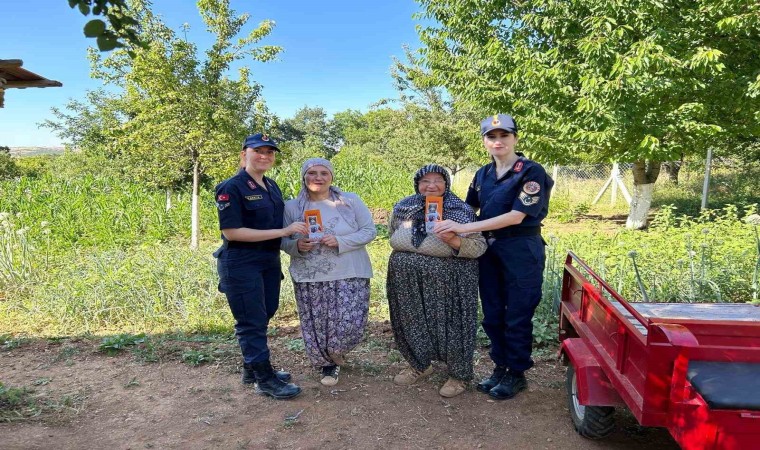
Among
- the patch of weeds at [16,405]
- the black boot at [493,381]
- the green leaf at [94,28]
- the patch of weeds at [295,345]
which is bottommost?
the patch of weeds at [16,405]

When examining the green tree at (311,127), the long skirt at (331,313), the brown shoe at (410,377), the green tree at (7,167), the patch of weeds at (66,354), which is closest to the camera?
the long skirt at (331,313)

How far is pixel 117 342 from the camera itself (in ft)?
13.6

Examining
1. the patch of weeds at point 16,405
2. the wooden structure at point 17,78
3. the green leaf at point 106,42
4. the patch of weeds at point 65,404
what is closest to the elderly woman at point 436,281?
the green leaf at point 106,42

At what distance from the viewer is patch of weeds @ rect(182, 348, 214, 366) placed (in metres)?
3.86

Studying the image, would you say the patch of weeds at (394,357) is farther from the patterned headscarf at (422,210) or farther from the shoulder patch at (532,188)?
the shoulder patch at (532,188)

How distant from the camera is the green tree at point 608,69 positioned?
6.83m

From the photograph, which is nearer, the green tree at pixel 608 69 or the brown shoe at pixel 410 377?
→ the brown shoe at pixel 410 377

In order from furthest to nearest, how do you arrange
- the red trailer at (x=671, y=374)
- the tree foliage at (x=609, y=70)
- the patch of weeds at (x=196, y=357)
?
the tree foliage at (x=609, y=70)
the patch of weeds at (x=196, y=357)
the red trailer at (x=671, y=374)

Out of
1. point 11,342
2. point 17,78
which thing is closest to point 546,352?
point 17,78

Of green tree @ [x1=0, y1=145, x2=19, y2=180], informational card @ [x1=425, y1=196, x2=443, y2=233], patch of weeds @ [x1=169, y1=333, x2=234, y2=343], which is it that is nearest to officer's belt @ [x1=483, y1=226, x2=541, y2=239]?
informational card @ [x1=425, y1=196, x2=443, y2=233]

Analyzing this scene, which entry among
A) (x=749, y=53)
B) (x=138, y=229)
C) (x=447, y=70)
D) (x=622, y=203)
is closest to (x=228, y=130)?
(x=138, y=229)

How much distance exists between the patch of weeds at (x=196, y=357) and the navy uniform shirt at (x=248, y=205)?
127cm

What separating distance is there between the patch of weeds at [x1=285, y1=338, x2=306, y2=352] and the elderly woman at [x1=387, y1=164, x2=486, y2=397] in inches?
47.3

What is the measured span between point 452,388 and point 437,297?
0.62 meters
